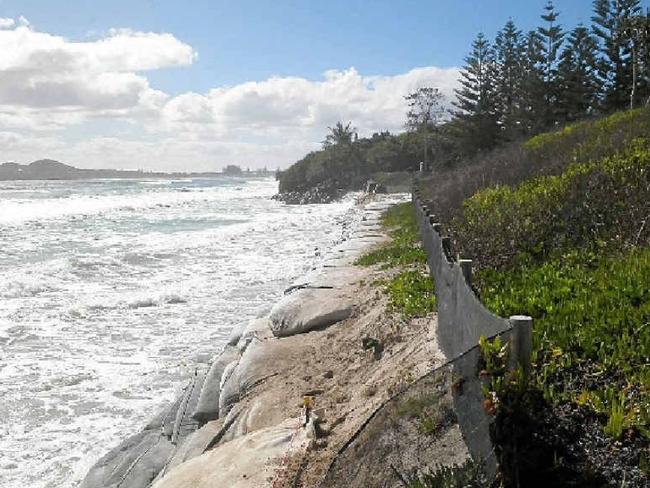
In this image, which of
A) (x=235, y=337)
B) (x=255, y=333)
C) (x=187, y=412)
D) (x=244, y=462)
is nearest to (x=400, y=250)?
(x=235, y=337)

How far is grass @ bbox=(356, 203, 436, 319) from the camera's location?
28.2 ft

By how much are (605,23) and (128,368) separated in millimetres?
39606

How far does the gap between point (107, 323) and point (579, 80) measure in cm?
3694

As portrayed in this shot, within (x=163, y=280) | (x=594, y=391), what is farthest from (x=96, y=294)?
(x=594, y=391)

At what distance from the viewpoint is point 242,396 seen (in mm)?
7754

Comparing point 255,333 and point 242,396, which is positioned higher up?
point 255,333

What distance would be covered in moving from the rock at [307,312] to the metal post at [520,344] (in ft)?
20.4

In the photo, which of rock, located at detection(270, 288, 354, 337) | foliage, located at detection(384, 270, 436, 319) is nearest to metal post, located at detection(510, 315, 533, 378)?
foliage, located at detection(384, 270, 436, 319)

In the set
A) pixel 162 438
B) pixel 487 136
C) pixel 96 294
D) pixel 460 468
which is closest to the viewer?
pixel 460 468

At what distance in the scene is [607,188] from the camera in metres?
9.98

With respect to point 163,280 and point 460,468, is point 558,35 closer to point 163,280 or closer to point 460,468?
point 163,280

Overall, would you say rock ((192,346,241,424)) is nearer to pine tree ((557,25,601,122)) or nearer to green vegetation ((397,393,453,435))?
green vegetation ((397,393,453,435))

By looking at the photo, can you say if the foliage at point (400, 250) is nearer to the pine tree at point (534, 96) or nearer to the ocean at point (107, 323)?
the ocean at point (107, 323)

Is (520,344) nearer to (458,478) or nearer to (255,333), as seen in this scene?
(458,478)
